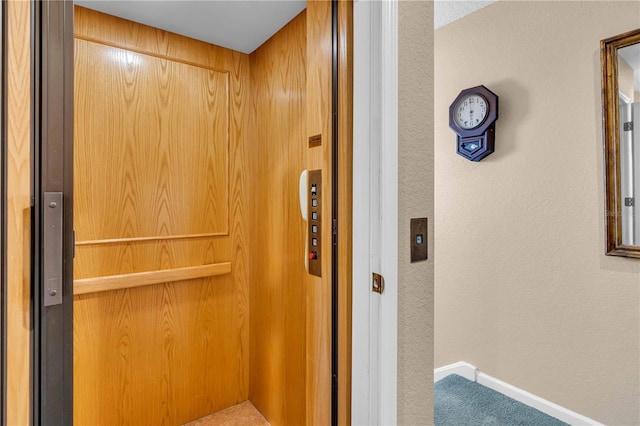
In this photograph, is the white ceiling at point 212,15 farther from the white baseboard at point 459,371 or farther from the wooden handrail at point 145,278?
the white baseboard at point 459,371

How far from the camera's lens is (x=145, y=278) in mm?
1711

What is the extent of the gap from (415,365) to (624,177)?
131 centimetres

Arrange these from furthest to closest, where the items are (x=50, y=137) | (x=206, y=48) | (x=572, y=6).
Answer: (x=206, y=48), (x=572, y=6), (x=50, y=137)

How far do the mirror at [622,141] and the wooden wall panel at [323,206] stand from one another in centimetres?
134

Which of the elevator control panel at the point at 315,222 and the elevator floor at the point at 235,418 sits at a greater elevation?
the elevator control panel at the point at 315,222

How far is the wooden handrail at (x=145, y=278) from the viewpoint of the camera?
61.8 inches

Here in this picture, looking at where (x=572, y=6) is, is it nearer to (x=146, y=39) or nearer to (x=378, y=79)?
(x=378, y=79)

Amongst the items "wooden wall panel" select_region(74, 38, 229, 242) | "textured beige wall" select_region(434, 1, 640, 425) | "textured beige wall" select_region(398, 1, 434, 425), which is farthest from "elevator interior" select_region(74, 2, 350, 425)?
"textured beige wall" select_region(434, 1, 640, 425)

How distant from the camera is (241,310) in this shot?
2.03 m

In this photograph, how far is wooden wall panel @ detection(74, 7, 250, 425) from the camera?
1602 millimetres

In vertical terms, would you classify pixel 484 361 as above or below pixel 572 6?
below

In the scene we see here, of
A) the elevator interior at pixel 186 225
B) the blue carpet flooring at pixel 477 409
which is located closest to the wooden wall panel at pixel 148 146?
the elevator interior at pixel 186 225

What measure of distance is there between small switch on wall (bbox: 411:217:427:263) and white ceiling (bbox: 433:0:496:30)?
1.66 m

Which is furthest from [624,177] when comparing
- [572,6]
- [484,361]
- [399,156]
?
[399,156]
